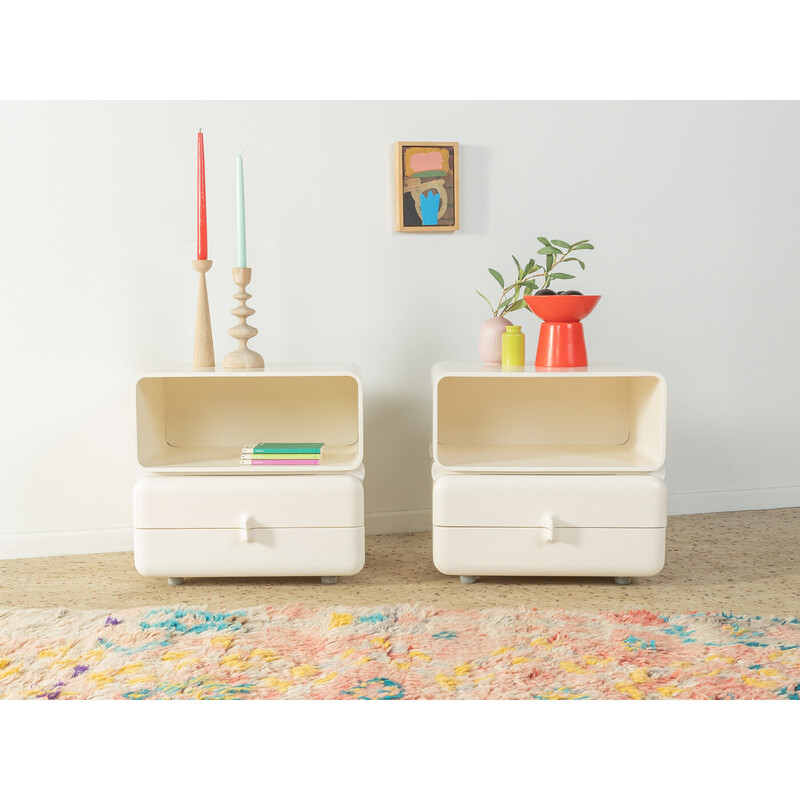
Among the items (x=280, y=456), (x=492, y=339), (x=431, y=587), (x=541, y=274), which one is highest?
(x=541, y=274)

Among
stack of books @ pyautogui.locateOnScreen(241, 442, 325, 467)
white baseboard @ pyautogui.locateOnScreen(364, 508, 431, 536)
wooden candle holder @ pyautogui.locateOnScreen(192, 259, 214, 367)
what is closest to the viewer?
stack of books @ pyautogui.locateOnScreen(241, 442, 325, 467)

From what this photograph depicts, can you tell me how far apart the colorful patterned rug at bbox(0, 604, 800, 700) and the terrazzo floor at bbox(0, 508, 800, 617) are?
0.10 metres

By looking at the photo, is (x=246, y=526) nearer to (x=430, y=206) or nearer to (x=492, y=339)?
(x=492, y=339)

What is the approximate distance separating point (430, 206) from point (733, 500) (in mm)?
1404

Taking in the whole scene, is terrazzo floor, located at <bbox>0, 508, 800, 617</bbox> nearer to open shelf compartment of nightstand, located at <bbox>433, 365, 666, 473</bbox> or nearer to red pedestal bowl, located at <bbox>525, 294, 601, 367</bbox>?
open shelf compartment of nightstand, located at <bbox>433, 365, 666, 473</bbox>

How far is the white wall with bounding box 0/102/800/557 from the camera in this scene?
2.36 m

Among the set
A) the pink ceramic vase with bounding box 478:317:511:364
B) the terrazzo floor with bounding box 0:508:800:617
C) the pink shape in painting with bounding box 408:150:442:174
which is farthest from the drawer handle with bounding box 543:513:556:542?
the pink shape in painting with bounding box 408:150:442:174

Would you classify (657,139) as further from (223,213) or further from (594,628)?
(594,628)

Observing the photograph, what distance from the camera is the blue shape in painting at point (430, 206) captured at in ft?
8.17

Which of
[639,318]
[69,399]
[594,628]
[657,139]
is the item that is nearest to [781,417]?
[639,318]

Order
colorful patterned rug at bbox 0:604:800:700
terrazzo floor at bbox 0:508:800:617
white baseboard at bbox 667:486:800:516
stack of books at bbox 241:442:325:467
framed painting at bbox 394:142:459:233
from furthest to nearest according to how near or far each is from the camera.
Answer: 1. white baseboard at bbox 667:486:800:516
2. framed painting at bbox 394:142:459:233
3. stack of books at bbox 241:442:325:467
4. terrazzo floor at bbox 0:508:800:617
5. colorful patterned rug at bbox 0:604:800:700

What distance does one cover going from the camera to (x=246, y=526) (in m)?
2.03

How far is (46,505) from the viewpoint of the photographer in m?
2.40

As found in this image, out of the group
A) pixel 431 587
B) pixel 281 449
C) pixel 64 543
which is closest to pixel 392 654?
pixel 431 587
